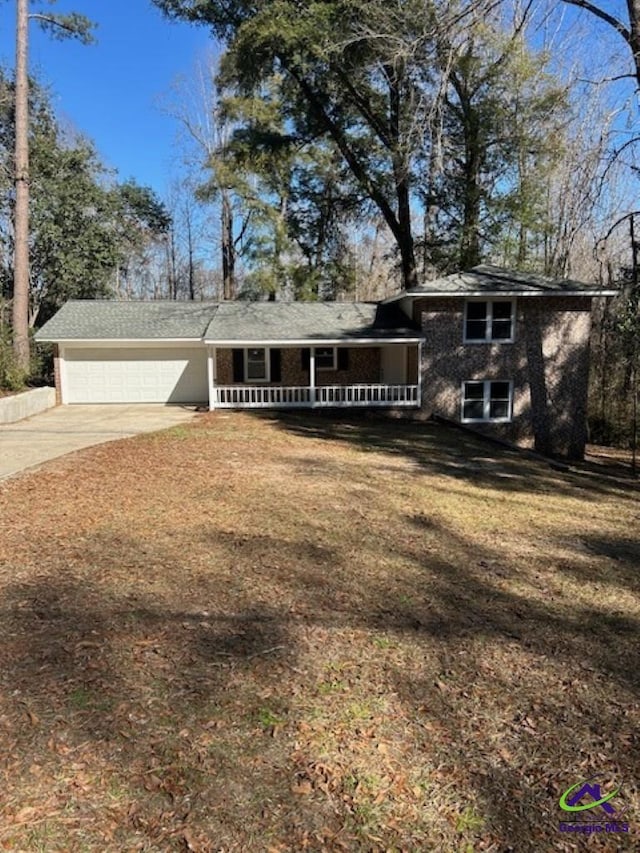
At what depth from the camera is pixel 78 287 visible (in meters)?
25.8

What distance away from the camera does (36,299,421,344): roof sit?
57.9 ft

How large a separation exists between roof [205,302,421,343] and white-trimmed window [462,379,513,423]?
2498mm

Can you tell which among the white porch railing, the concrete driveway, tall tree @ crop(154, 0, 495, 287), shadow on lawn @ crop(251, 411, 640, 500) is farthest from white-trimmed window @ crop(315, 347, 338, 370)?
tall tree @ crop(154, 0, 495, 287)

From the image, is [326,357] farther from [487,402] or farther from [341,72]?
[341,72]

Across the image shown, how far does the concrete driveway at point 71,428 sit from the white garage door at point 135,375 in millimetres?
948

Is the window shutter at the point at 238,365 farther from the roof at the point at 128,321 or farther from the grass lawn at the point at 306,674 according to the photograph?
the grass lawn at the point at 306,674

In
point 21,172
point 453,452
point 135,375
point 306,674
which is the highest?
point 21,172

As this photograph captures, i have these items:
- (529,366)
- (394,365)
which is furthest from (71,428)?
(529,366)

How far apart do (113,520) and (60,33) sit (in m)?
21.5

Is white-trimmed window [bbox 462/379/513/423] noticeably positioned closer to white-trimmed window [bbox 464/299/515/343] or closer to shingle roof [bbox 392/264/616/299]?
white-trimmed window [bbox 464/299/515/343]

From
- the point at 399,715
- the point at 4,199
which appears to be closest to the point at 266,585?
the point at 399,715

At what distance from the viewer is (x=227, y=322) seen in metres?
19.0

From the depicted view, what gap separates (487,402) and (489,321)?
243cm

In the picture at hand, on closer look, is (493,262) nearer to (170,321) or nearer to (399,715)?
(170,321)
